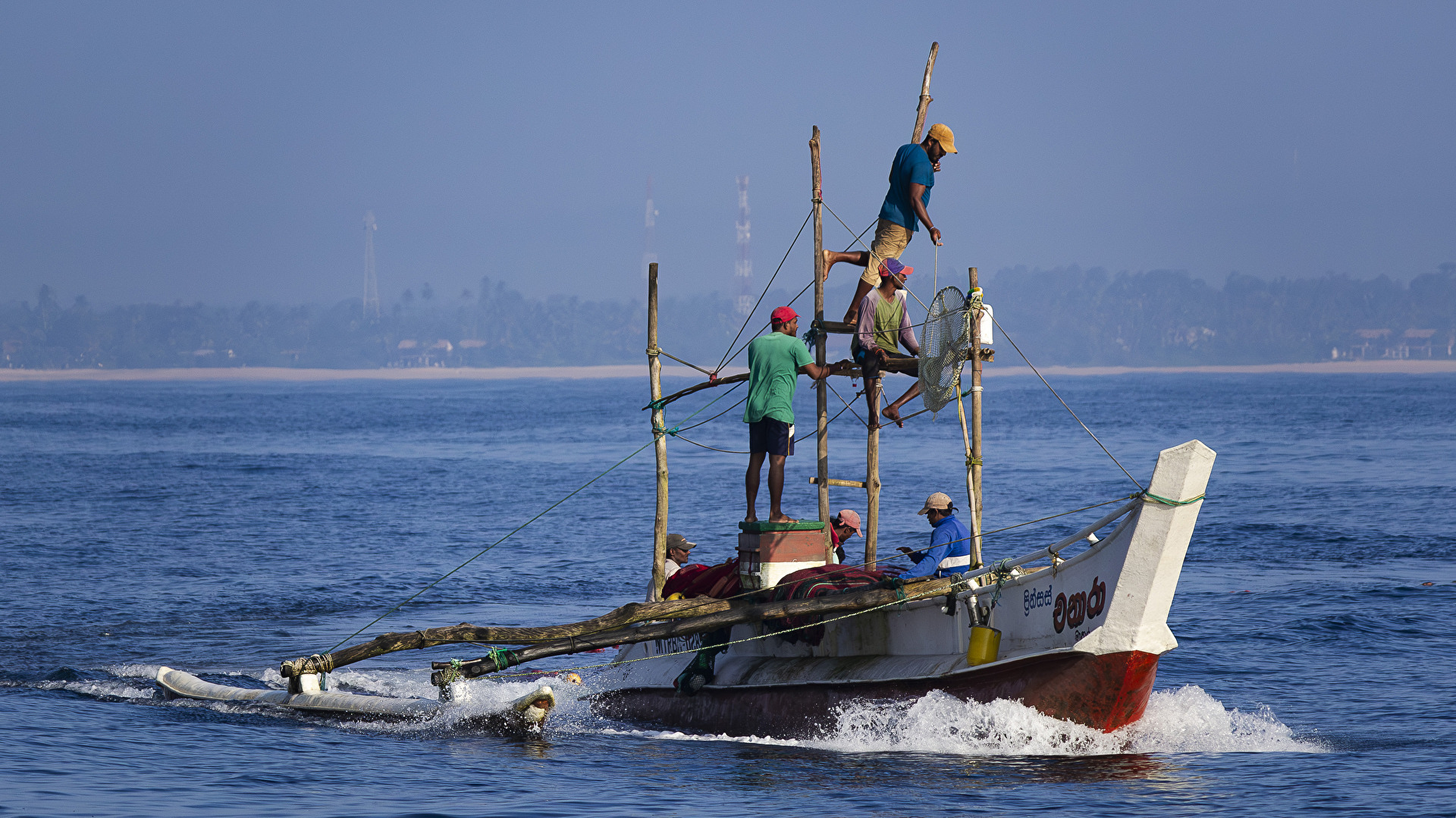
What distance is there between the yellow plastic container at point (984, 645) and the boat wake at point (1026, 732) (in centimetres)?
44

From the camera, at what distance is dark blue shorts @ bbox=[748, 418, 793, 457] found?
570 inches

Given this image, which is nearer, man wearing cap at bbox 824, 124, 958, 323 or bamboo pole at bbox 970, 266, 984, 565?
bamboo pole at bbox 970, 266, 984, 565

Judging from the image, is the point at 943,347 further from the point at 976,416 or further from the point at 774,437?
the point at 774,437

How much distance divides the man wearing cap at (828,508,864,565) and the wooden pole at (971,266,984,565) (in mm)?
2055

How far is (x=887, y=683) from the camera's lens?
13242 millimetres

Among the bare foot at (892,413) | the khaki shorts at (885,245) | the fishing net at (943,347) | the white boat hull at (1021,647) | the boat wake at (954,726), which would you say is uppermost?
the khaki shorts at (885,245)

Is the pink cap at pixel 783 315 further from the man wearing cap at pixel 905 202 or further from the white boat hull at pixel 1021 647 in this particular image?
the white boat hull at pixel 1021 647

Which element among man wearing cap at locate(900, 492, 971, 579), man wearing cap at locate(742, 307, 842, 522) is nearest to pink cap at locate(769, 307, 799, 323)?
man wearing cap at locate(742, 307, 842, 522)

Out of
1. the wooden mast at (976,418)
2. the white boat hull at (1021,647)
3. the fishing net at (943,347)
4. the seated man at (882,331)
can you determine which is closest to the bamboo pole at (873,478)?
the seated man at (882,331)

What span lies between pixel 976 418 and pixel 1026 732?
2.82 metres

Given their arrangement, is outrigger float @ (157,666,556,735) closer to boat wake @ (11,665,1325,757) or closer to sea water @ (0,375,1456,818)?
boat wake @ (11,665,1325,757)

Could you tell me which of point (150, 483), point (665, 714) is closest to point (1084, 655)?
point (665, 714)

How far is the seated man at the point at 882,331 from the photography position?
15.1 m

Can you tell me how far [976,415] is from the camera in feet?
41.3
